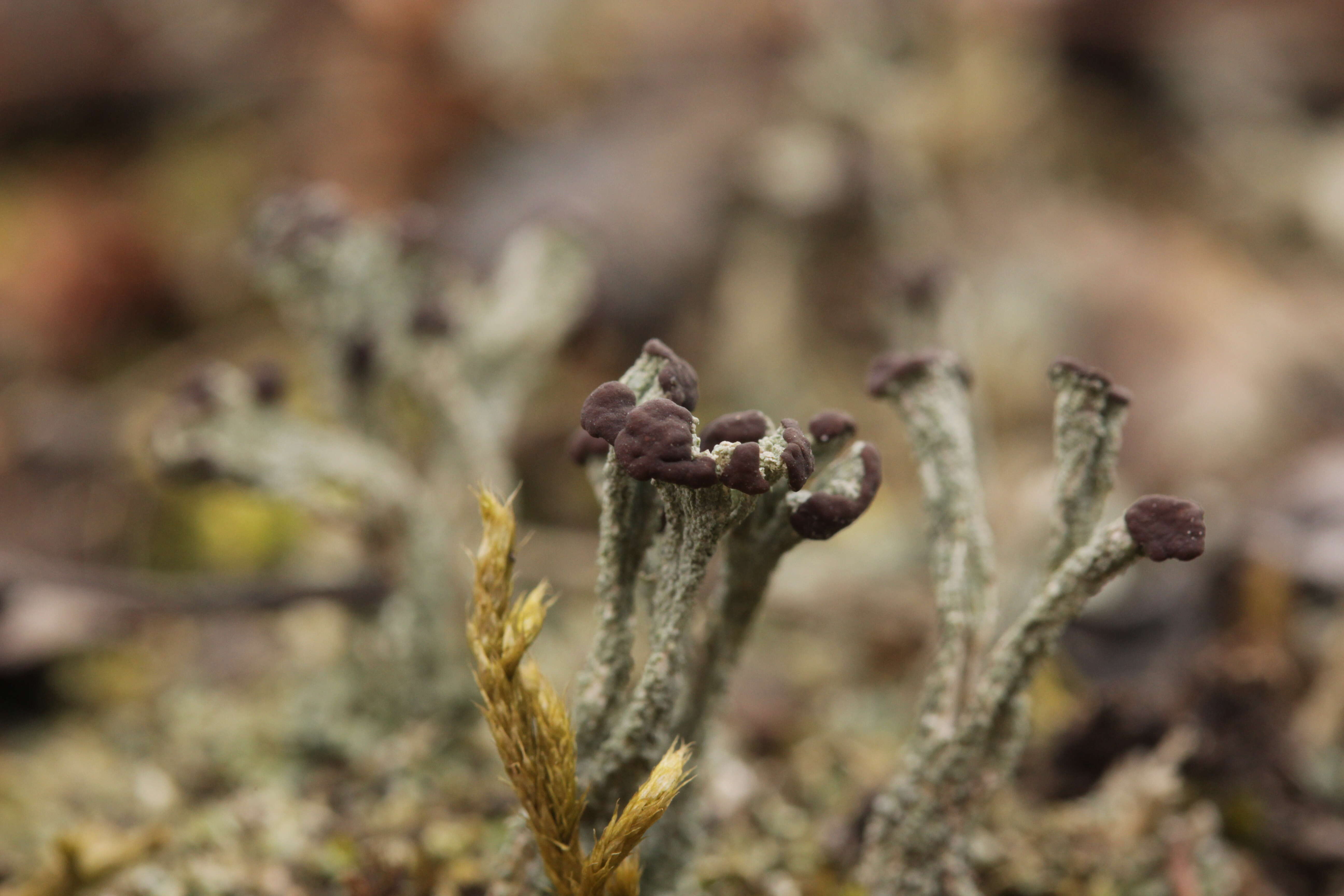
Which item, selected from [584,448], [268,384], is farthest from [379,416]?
[584,448]

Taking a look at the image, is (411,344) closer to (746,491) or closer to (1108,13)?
(746,491)

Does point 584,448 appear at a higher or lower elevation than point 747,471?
lower

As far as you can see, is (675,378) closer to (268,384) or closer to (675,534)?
(675,534)

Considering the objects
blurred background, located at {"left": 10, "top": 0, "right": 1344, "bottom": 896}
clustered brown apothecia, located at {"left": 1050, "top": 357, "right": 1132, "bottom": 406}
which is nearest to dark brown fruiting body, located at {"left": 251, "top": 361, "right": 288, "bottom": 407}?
blurred background, located at {"left": 10, "top": 0, "right": 1344, "bottom": 896}

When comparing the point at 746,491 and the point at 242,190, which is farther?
the point at 242,190

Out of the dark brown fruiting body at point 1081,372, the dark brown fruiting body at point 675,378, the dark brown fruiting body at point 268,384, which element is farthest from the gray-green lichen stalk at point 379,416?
the dark brown fruiting body at point 1081,372

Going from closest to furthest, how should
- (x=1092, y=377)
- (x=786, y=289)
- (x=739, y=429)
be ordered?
1. (x=739, y=429)
2. (x=1092, y=377)
3. (x=786, y=289)

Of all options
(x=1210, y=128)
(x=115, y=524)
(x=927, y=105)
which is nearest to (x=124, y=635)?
(x=115, y=524)
